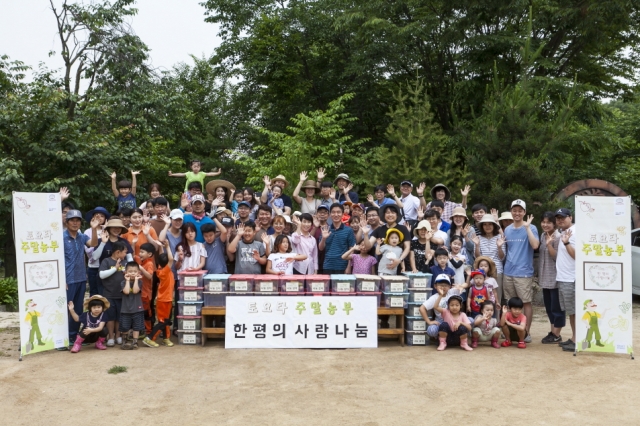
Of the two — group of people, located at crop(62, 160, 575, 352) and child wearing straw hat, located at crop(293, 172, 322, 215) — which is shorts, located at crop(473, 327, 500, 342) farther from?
child wearing straw hat, located at crop(293, 172, 322, 215)

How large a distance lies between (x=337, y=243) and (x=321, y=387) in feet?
9.24

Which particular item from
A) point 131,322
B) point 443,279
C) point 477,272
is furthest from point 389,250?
point 131,322

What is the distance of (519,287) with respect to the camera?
26.7 ft

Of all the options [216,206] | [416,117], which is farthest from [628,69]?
[216,206]

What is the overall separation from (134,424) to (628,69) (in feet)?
65.9

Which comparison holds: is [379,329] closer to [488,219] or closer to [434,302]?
[434,302]

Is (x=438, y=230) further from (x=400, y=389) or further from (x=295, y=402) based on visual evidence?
(x=295, y=402)

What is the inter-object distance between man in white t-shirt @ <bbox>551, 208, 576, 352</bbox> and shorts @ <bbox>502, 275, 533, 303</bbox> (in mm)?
374

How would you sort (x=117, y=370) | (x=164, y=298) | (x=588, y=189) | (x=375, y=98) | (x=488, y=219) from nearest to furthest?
1. (x=117, y=370)
2. (x=164, y=298)
3. (x=488, y=219)
4. (x=588, y=189)
5. (x=375, y=98)

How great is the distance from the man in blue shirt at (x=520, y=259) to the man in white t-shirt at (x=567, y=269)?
13.8 inches

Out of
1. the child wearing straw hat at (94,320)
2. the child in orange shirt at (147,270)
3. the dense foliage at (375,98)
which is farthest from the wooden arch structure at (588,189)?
the child wearing straw hat at (94,320)

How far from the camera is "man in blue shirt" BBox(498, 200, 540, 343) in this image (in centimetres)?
812

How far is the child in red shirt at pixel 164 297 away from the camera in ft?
26.1

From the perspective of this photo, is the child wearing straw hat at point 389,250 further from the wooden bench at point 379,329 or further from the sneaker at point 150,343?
the sneaker at point 150,343
